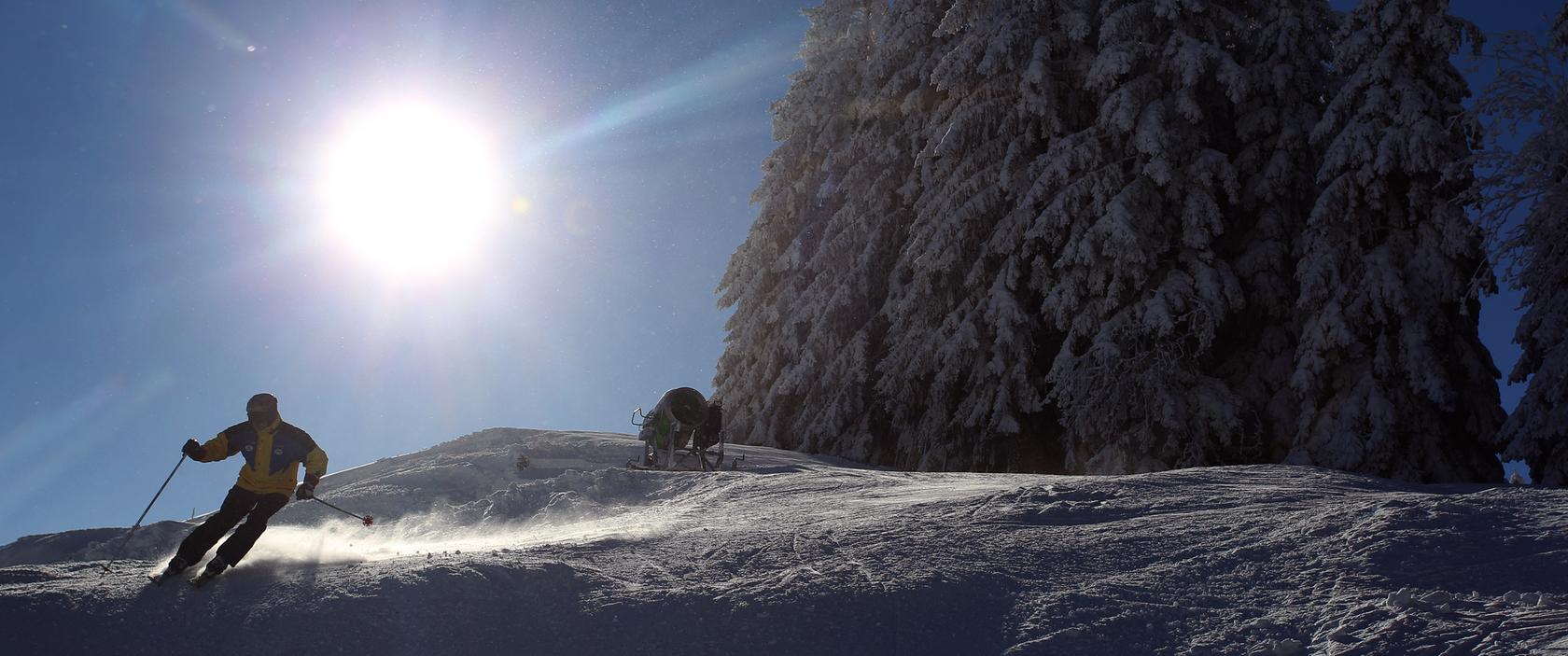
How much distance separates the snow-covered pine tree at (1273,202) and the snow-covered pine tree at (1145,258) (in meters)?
0.54

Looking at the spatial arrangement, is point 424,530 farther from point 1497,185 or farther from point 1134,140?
point 1497,185

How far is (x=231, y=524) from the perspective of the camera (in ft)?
22.7

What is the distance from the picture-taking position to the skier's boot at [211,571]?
6.06 m

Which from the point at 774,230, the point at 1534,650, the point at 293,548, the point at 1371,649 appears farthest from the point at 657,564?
the point at 774,230

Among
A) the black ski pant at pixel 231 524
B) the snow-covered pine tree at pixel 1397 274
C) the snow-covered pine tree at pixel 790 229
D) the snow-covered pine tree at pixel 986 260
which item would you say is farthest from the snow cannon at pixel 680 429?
the snow-covered pine tree at pixel 1397 274

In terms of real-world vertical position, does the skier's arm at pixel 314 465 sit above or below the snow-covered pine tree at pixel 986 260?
below

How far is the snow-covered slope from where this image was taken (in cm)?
474

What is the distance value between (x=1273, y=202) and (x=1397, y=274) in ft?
9.75

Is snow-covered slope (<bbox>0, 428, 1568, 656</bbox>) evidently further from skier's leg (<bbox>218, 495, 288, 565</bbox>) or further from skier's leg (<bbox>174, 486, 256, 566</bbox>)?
skier's leg (<bbox>174, 486, 256, 566</bbox>)

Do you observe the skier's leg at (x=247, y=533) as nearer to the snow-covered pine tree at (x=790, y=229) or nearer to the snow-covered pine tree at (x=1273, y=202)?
the snow-covered pine tree at (x=1273, y=202)

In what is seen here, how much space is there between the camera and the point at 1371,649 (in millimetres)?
4254

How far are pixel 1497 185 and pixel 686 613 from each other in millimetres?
16579

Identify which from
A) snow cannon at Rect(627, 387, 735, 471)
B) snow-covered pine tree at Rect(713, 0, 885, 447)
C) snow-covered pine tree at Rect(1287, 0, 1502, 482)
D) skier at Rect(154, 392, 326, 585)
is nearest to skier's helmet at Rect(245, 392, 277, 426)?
skier at Rect(154, 392, 326, 585)

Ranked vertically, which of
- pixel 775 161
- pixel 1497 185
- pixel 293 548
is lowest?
pixel 293 548
